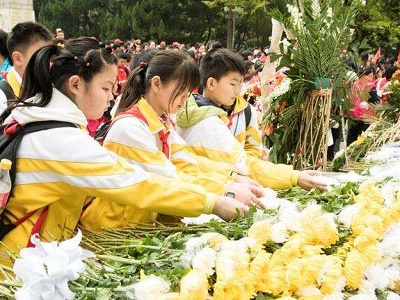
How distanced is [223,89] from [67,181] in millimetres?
1575

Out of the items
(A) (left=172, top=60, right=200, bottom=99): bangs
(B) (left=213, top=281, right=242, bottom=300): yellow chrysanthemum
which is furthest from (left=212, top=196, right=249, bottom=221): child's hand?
(A) (left=172, top=60, right=200, bottom=99): bangs

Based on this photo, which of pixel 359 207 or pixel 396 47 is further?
pixel 396 47

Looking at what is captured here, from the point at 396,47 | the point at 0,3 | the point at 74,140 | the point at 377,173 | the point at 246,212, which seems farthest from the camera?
the point at 396,47

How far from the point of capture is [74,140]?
78.5 inches

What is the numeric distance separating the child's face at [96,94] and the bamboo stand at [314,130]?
236cm

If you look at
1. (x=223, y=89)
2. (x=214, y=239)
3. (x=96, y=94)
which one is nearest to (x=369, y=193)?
(x=214, y=239)

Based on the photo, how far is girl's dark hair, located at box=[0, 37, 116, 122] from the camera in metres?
2.16

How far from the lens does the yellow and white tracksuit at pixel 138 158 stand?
7.77 feet

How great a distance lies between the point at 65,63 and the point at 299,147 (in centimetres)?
262

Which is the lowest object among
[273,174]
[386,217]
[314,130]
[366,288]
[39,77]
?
[314,130]

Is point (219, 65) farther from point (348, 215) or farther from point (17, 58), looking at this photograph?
point (348, 215)

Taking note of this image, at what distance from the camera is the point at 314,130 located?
446cm

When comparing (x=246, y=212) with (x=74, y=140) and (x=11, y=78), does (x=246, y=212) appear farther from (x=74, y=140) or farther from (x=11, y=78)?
(x=11, y=78)

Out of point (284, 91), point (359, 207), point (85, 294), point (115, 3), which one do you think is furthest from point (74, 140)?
point (115, 3)
